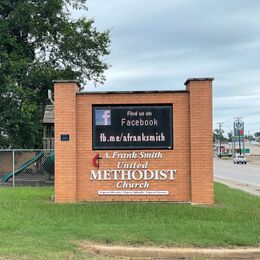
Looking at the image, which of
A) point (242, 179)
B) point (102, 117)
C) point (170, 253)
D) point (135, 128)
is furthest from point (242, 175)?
point (170, 253)

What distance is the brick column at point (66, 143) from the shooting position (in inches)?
499

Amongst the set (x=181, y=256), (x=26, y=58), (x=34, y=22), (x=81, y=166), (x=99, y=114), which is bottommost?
(x=181, y=256)

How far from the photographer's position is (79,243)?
24.6ft

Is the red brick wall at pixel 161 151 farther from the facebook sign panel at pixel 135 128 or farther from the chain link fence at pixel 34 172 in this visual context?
the chain link fence at pixel 34 172

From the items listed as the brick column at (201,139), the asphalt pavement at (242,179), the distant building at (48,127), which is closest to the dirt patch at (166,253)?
the brick column at (201,139)

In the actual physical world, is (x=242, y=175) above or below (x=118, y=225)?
below

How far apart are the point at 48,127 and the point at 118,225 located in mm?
19543

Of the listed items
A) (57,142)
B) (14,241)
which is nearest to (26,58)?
(57,142)

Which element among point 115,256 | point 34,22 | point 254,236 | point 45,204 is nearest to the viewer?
point 115,256

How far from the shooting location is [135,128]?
41.8ft

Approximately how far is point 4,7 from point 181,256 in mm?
25240

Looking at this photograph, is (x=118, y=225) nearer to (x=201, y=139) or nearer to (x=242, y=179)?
(x=201, y=139)

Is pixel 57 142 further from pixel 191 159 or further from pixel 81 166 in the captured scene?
pixel 191 159

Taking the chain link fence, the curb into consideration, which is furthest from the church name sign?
the chain link fence
